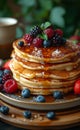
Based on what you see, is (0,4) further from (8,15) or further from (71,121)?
→ (71,121)

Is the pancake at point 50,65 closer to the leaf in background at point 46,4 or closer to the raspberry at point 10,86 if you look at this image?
the raspberry at point 10,86

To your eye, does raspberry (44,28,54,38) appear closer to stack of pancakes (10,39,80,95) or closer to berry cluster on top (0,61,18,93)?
stack of pancakes (10,39,80,95)

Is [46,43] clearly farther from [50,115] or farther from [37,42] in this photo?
[50,115]

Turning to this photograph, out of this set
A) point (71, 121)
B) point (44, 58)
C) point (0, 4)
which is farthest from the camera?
point (0, 4)

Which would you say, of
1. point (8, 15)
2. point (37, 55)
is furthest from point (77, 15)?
point (37, 55)

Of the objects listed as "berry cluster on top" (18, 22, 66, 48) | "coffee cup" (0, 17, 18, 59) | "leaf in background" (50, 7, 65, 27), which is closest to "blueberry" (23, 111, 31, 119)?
"berry cluster on top" (18, 22, 66, 48)

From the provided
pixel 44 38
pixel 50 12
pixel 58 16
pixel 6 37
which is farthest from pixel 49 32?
pixel 50 12
